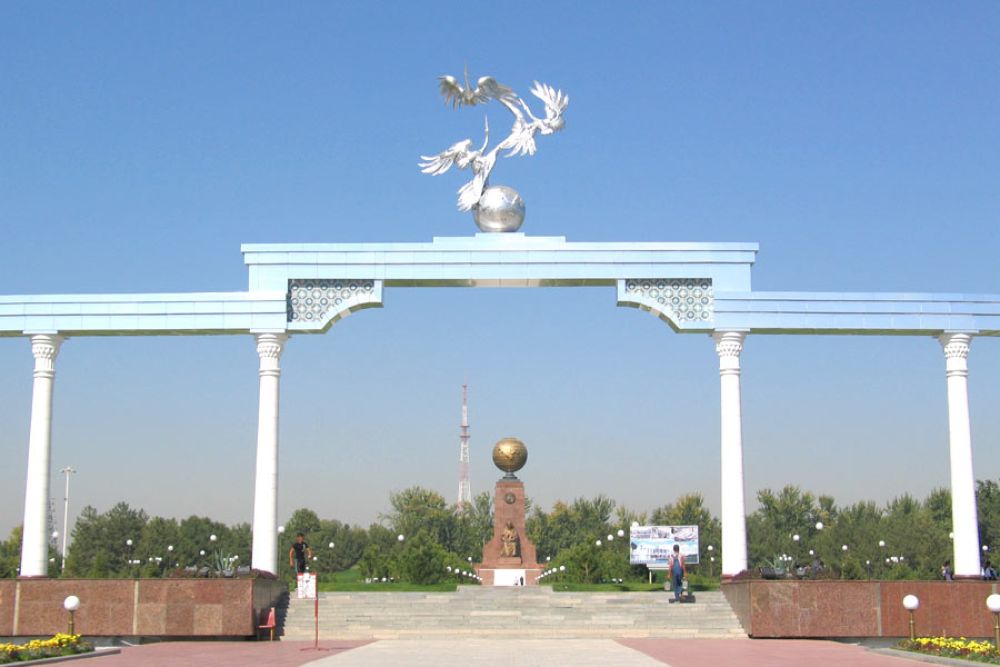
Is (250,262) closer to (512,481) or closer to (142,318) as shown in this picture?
(142,318)

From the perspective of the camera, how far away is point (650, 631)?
62.3 feet

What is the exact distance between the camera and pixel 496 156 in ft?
68.4

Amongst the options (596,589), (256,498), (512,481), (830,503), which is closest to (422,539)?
(512,481)

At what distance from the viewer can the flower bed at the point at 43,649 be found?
14.4 m

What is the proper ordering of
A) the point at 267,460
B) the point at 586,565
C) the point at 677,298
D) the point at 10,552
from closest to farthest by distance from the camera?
1. the point at 267,460
2. the point at 677,298
3. the point at 586,565
4. the point at 10,552

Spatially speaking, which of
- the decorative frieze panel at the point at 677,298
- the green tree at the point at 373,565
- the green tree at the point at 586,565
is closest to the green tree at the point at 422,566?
the green tree at the point at 373,565

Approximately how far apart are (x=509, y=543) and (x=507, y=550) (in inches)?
8.0

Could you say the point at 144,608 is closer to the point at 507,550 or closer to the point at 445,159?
the point at 445,159

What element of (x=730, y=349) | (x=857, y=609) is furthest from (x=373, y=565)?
(x=857, y=609)

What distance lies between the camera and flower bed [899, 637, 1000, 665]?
558 inches

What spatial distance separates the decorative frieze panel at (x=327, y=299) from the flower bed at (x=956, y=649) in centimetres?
1004

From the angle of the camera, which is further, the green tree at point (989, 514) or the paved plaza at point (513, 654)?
the green tree at point (989, 514)

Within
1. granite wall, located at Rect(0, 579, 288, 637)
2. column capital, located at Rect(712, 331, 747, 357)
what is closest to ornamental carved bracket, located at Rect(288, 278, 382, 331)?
granite wall, located at Rect(0, 579, 288, 637)

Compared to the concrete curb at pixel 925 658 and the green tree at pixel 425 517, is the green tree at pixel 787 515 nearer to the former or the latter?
the green tree at pixel 425 517
